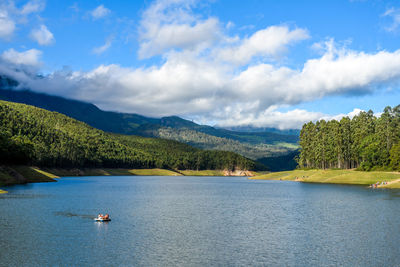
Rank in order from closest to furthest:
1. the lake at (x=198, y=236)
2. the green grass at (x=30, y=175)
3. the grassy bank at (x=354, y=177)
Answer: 1. the lake at (x=198, y=236)
2. the grassy bank at (x=354, y=177)
3. the green grass at (x=30, y=175)

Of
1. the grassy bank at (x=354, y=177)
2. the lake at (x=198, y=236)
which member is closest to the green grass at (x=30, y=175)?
the lake at (x=198, y=236)

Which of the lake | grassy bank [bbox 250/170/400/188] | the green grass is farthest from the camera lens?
the green grass

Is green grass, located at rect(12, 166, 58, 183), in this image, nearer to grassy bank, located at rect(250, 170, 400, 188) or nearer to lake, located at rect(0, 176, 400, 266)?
lake, located at rect(0, 176, 400, 266)

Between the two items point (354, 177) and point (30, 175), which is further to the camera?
point (30, 175)

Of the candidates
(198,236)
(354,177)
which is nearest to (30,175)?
(354,177)

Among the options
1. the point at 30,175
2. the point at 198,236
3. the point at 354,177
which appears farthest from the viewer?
the point at 30,175

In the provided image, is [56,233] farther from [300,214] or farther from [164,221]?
[300,214]

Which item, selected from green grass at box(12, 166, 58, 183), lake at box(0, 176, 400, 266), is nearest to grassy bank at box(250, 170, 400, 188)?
lake at box(0, 176, 400, 266)

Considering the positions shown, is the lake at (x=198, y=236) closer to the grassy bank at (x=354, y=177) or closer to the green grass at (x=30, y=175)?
the grassy bank at (x=354, y=177)

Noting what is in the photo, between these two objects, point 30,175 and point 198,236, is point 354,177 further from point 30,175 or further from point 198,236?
point 30,175

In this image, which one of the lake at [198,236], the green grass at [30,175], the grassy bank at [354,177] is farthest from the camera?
the green grass at [30,175]

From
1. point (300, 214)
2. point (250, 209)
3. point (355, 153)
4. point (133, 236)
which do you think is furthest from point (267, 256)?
point (355, 153)

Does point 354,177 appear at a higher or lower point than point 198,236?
higher

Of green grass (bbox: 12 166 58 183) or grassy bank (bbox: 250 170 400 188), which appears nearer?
grassy bank (bbox: 250 170 400 188)
